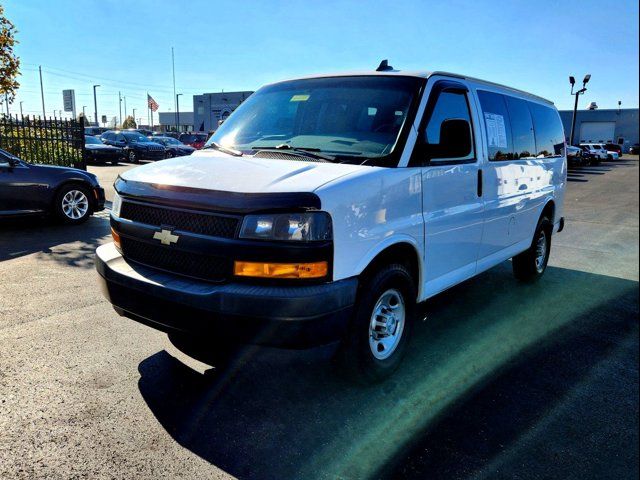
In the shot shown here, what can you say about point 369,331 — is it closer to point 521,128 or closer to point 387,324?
point 387,324

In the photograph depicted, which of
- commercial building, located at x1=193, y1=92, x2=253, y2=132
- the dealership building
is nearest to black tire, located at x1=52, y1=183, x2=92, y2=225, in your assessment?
commercial building, located at x1=193, y1=92, x2=253, y2=132

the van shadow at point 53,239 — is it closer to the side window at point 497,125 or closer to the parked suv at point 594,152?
the side window at point 497,125

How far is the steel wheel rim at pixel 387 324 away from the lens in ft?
11.3

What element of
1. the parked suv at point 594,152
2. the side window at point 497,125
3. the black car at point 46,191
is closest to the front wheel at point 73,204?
the black car at point 46,191

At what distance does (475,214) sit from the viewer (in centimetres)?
429

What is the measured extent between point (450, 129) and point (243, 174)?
5.37 ft

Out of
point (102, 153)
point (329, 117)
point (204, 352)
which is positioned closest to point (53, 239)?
point (204, 352)

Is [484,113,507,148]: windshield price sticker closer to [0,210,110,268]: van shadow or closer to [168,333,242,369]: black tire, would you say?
[168,333,242,369]: black tire

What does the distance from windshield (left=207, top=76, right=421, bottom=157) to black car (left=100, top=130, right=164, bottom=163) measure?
23.8m

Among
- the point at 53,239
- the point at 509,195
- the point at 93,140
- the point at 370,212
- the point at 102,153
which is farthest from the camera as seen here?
the point at 93,140

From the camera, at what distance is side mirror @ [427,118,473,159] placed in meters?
3.66

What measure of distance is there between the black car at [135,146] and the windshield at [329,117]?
78.2ft

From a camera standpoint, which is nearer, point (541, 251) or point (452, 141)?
point (452, 141)

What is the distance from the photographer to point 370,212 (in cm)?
307
